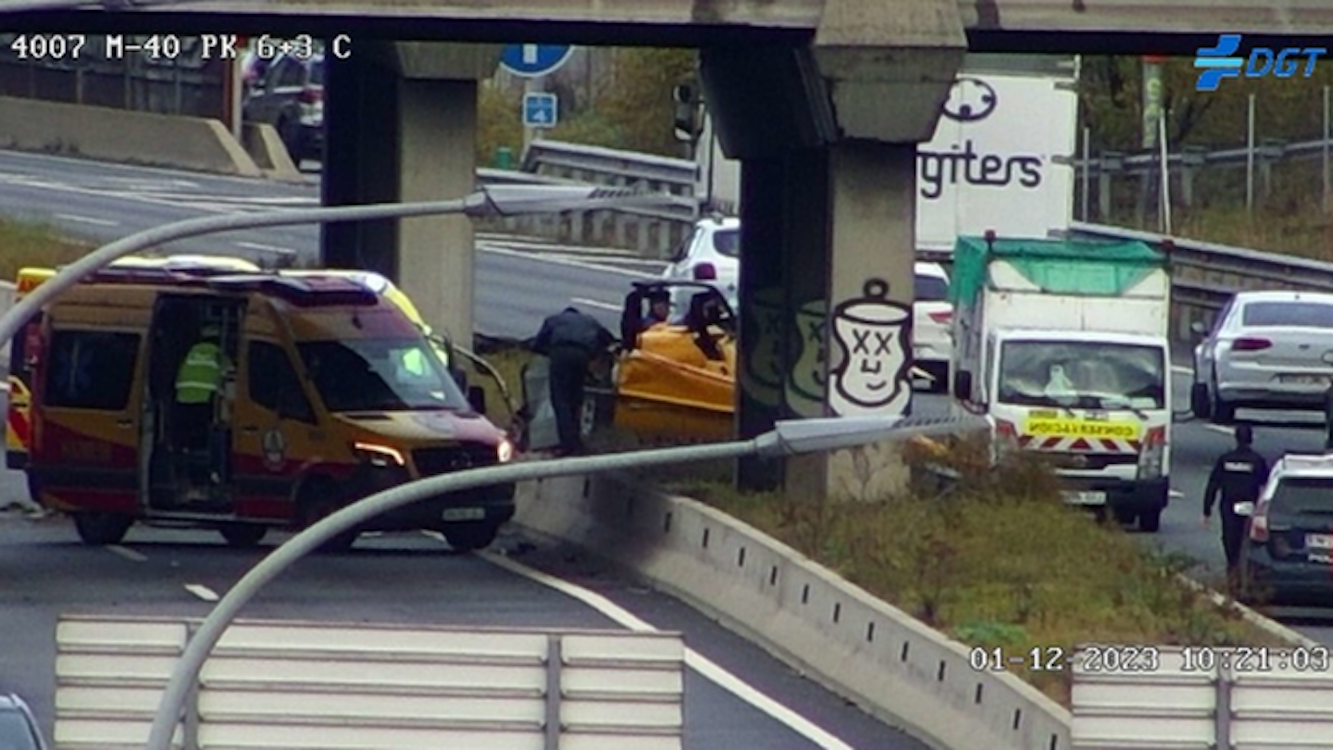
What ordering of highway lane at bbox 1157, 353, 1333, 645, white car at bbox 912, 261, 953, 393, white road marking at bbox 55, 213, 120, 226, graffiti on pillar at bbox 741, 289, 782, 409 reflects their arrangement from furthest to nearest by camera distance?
white road marking at bbox 55, 213, 120, 226
white car at bbox 912, 261, 953, 393
graffiti on pillar at bbox 741, 289, 782, 409
highway lane at bbox 1157, 353, 1333, 645

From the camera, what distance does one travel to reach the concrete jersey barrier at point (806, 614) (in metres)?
24.0

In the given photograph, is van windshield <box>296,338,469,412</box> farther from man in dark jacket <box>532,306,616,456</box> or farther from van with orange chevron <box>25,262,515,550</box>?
man in dark jacket <box>532,306,616,456</box>

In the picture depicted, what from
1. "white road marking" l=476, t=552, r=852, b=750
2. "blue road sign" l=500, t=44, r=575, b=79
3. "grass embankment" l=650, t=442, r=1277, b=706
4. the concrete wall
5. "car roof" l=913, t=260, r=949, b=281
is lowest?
"white road marking" l=476, t=552, r=852, b=750

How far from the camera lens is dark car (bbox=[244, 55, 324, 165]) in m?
69.4

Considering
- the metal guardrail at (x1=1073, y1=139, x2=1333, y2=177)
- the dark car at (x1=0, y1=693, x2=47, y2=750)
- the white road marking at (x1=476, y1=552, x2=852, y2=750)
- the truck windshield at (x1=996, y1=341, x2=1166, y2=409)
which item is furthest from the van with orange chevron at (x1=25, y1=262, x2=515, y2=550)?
the metal guardrail at (x1=1073, y1=139, x2=1333, y2=177)

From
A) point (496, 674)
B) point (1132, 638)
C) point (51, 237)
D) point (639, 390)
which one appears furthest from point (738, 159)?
point (51, 237)

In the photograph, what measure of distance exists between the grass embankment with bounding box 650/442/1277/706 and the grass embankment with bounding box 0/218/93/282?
19.6 metres

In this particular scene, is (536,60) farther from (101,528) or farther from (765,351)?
(101,528)

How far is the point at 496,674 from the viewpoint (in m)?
20.2

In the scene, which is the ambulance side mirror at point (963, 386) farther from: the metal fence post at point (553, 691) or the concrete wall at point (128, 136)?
the concrete wall at point (128, 136)

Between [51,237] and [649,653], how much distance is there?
115 ft

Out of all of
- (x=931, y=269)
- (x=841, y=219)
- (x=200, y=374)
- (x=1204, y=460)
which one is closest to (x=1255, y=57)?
(x=841, y=219)

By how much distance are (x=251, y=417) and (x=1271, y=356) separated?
13.7 metres

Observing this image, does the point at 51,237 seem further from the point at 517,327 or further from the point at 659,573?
the point at 659,573
